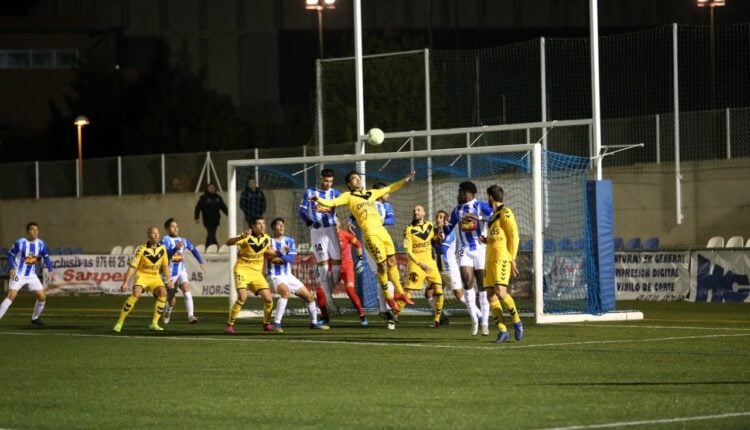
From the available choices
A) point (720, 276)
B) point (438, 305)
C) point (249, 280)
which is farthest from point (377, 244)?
point (720, 276)

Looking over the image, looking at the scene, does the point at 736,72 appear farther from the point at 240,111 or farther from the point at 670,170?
the point at 240,111

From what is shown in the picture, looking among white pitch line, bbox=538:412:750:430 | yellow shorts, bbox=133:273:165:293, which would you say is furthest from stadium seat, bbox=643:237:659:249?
white pitch line, bbox=538:412:750:430

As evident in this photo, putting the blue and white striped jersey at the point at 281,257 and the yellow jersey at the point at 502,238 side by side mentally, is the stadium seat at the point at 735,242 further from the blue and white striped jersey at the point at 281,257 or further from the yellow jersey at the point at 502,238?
the yellow jersey at the point at 502,238

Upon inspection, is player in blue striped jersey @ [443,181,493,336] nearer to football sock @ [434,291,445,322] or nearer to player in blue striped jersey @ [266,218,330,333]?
football sock @ [434,291,445,322]

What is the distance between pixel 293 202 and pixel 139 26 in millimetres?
40348

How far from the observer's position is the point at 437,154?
22.9m

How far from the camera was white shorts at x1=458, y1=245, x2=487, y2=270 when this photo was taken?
20.4 m

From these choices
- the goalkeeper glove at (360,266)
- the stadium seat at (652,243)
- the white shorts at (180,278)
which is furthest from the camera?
the stadium seat at (652,243)

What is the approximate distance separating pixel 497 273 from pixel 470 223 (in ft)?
9.49

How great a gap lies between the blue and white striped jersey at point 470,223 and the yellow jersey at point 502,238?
8.26 feet

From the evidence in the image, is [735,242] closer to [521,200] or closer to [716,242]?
[716,242]

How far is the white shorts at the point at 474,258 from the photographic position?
2041 centimetres

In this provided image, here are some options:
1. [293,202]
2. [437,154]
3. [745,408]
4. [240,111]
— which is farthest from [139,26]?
[745,408]

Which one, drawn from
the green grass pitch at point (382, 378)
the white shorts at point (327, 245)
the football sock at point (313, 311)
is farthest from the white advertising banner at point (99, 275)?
the football sock at point (313, 311)
